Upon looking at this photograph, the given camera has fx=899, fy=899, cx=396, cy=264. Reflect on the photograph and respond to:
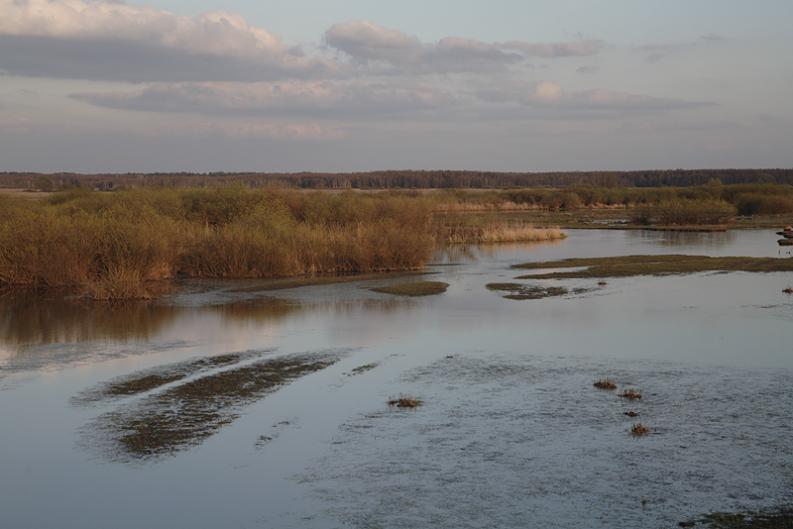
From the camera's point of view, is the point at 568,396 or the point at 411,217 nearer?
the point at 568,396

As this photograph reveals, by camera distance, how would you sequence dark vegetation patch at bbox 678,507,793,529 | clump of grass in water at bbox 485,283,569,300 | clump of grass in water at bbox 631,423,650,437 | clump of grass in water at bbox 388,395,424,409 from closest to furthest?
dark vegetation patch at bbox 678,507,793,529, clump of grass in water at bbox 631,423,650,437, clump of grass in water at bbox 388,395,424,409, clump of grass in water at bbox 485,283,569,300

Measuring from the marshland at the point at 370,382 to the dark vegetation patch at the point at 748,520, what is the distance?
4 cm

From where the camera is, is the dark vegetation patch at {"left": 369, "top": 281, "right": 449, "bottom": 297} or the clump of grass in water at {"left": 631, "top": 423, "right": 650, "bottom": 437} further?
the dark vegetation patch at {"left": 369, "top": 281, "right": 449, "bottom": 297}

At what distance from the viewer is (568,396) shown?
43.0ft

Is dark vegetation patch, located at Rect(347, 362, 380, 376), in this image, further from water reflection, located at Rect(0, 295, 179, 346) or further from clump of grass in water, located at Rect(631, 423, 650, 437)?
water reflection, located at Rect(0, 295, 179, 346)

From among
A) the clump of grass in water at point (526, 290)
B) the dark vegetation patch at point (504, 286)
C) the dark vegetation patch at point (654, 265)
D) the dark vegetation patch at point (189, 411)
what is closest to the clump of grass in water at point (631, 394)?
the dark vegetation patch at point (189, 411)

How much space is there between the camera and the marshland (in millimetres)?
9148

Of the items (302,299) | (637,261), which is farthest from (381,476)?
(637,261)

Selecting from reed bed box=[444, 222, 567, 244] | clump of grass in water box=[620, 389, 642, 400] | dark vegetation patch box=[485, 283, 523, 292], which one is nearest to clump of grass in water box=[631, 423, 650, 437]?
clump of grass in water box=[620, 389, 642, 400]

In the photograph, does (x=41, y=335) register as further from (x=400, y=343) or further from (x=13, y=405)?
(x=400, y=343)

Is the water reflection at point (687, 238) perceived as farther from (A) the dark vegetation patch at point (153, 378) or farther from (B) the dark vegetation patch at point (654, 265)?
(A) the dark vegetation patch at point (153, 378)

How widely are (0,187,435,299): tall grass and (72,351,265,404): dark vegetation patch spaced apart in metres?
9.36

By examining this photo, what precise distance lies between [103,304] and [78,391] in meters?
10.3

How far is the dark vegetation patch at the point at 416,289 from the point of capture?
2528 cm
